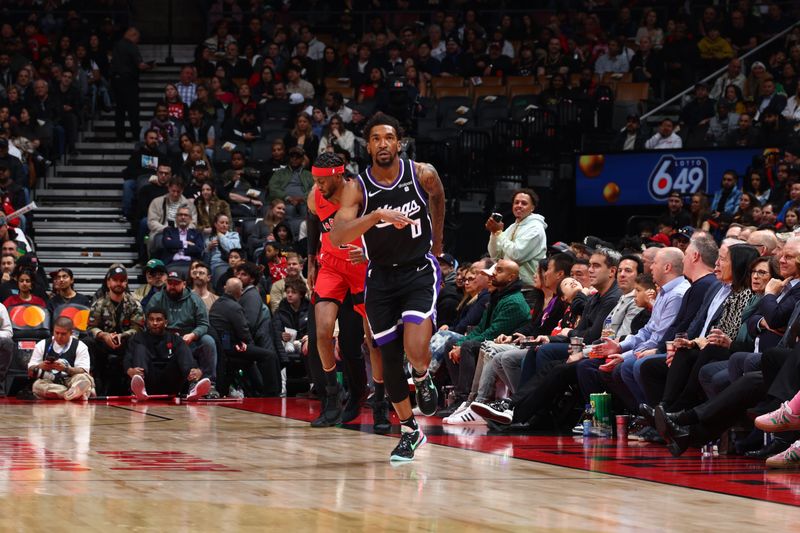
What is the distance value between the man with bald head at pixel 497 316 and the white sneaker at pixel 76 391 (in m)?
3.52

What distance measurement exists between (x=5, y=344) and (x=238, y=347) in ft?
7.05

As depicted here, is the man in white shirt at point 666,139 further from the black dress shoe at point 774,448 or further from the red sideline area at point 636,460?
the black dress shoe at point 774,448

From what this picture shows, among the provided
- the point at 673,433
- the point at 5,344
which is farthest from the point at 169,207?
the point at 673,433

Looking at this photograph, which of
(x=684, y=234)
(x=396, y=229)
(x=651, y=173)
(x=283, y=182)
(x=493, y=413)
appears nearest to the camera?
(x=396, y=229)

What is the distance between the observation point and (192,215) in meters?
14.6

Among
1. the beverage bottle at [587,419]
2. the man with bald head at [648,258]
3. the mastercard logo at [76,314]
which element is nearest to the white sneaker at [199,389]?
the mastercard logo at [76,314]

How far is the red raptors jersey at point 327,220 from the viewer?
26.3 feet

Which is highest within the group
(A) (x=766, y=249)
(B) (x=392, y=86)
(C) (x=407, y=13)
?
(C) (x=407, y=13)

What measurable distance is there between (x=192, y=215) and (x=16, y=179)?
105 inches

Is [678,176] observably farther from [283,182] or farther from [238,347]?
[238,347]

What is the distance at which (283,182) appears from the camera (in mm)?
A: 15391

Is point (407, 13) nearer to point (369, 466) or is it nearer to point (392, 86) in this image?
point (392, 86)

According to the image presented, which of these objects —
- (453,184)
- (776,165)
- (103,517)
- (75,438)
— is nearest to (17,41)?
(453,184)

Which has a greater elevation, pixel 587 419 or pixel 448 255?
pixel 448 255
